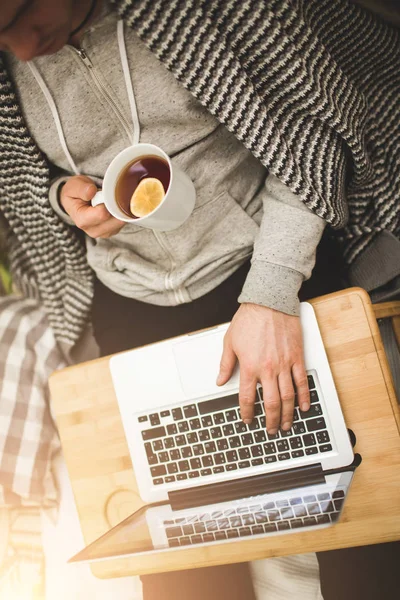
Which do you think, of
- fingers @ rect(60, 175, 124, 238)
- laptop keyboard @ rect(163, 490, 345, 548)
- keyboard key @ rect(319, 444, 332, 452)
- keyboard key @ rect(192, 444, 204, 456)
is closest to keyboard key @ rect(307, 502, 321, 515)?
laptop keyboard @ rect(163, 490, 345, 548)

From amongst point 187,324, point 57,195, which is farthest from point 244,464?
point 57,195

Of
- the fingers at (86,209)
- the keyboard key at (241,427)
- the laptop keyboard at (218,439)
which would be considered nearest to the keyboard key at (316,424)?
the laptop keyboard at (218,439)

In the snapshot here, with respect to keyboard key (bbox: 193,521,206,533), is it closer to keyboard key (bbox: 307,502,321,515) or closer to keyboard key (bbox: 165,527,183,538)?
keyboard key (bbox: 165,527,183,538)

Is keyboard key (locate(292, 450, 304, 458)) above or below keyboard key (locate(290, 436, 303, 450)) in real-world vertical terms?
below

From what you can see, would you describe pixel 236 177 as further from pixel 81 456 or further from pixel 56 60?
pixel 81 456

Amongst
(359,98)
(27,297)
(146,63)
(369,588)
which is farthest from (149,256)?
(369,588)

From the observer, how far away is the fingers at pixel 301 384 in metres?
0.79

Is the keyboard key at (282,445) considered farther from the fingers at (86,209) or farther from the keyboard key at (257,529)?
the fingers at (86,209)

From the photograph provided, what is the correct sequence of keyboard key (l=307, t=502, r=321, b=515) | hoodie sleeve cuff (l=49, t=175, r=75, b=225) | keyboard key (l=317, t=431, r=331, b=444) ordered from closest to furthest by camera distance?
keyboard key (l=307, t=502, r=321, b=515), keyboard key (l=317, t=431, r=331, b=444), hoodie sleeve cuff (l=49, t=175, r=75, b=225)

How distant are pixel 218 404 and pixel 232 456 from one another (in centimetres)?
9

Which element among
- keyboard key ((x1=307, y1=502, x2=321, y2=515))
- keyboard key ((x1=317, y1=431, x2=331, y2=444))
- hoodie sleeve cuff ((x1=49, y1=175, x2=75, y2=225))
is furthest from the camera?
hoodie sleeve cuff ((x1=49, y1=175, x2=75, y2=225))

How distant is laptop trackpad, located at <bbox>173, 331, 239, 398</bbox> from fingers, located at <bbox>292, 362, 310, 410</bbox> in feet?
0.33

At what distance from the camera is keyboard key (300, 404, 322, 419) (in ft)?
→ 2.63

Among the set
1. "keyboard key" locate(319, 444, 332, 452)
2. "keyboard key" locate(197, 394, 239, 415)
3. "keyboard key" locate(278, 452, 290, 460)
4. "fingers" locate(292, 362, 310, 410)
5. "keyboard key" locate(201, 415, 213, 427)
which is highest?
"fingers" locate(292, 362, 310, 410)
